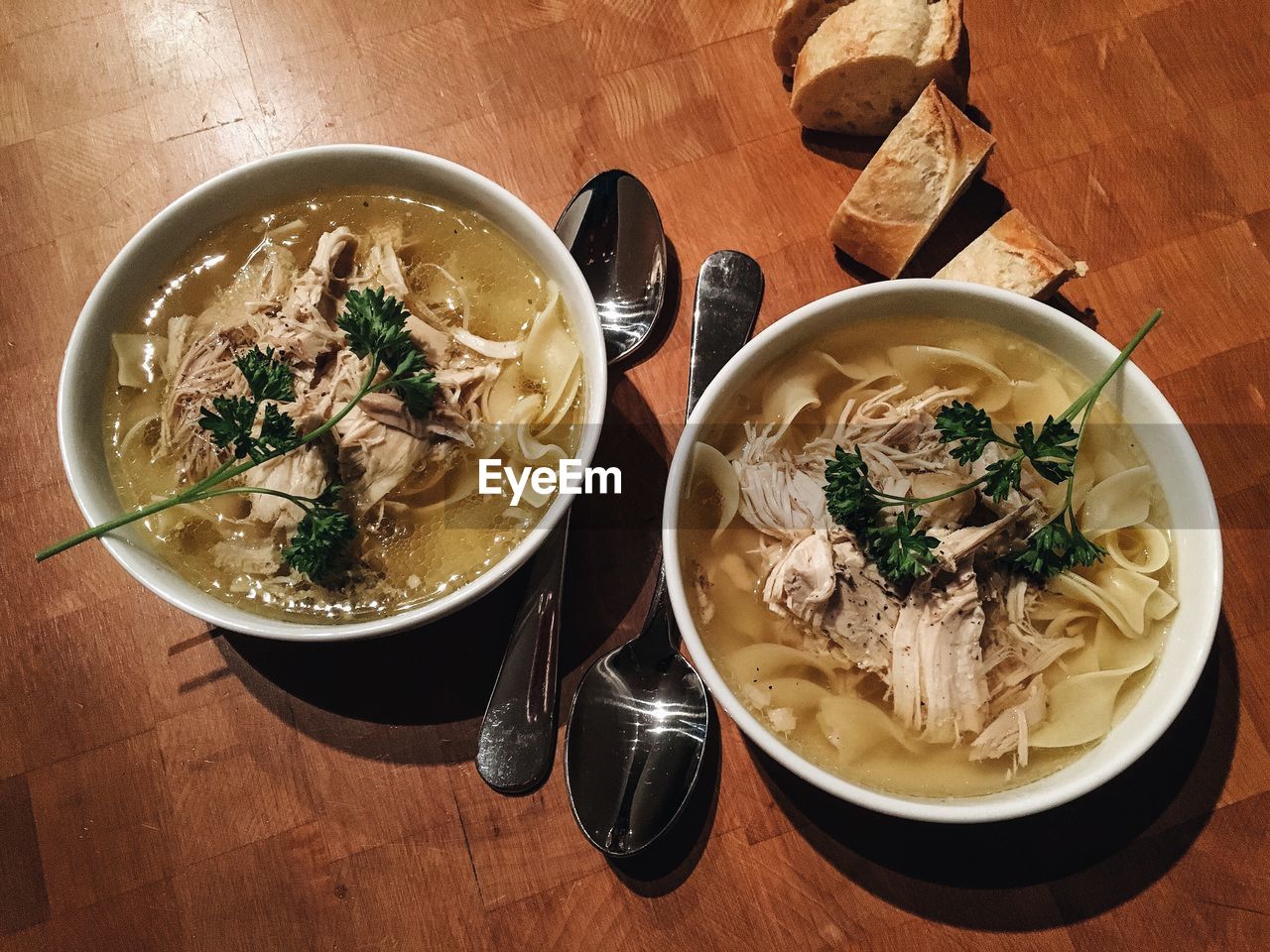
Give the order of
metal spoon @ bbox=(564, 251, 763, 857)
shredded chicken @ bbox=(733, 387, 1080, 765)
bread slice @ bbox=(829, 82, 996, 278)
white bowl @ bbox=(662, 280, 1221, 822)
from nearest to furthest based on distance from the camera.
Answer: white bowl @ bbox=(662, 280, 1221, 822) < shredded chicken @ bbox=(733, 387, 1080, 765) < metal spoon @ bbox=(564, 251, 763, 857) < bread slice @ bbox=(829, 82, 996, 278)

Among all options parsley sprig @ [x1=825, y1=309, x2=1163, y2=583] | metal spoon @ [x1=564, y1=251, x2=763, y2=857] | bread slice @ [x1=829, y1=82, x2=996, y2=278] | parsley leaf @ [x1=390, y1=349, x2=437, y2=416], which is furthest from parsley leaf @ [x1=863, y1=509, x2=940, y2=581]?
parsley leaf @ [x1=390, y1=349, x2=437, y2=416]

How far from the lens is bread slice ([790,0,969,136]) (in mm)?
2004

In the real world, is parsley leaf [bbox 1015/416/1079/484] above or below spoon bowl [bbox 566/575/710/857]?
above

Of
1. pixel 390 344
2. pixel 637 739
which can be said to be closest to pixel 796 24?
pixel 390 344

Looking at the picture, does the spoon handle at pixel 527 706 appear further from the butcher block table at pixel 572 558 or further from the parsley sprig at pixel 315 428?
the parsley sprig at pixel 315 428

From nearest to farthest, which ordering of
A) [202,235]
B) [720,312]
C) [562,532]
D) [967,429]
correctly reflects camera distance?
[967,429] < [202,235] < [562,532] < [720,312]

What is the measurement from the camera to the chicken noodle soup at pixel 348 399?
67.2 inches

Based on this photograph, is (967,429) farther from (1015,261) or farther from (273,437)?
(273,437)

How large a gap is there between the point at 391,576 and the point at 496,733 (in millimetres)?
442

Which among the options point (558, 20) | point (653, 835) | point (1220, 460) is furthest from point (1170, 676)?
point (558, 20)

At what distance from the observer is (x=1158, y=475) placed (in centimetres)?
170

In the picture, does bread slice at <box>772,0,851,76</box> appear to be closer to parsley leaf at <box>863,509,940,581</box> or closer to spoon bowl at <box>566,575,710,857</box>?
parsley leaf at <box>863,509,940,581</box>

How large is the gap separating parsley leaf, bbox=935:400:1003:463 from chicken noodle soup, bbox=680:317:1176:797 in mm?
78

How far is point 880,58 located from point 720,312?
667 millimetres
